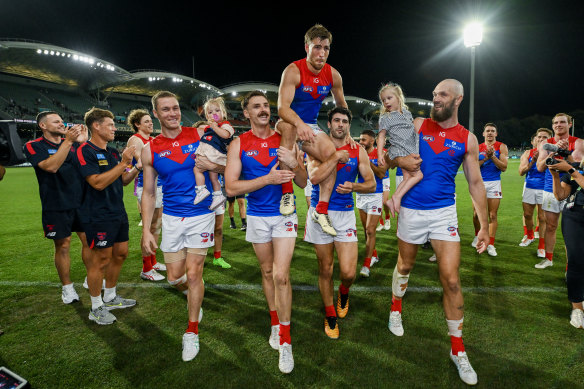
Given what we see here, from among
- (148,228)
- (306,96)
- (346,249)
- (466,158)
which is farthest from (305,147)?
(148,228)

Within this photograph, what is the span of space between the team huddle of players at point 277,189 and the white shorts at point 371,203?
5.47 ft

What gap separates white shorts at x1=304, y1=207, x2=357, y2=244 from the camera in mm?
3705

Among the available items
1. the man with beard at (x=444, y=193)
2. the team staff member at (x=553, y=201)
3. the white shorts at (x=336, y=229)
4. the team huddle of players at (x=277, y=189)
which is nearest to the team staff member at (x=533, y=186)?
the team staff member at (x=553, y=201)

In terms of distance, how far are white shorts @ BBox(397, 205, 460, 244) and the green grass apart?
112 cm

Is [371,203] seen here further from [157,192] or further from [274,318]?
[157,192]

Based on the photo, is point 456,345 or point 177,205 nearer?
point 456,345

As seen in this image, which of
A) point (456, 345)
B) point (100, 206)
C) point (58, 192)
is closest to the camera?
point (456, 345)

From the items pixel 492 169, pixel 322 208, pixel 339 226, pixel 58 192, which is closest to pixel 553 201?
pixel 492 169

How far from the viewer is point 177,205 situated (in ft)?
11.5

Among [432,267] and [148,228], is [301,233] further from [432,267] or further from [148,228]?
[148,228]

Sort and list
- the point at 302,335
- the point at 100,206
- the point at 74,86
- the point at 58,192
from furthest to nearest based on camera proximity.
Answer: the point at 74,86, the point at 58,192, the point at 100,206, the point at 302,335

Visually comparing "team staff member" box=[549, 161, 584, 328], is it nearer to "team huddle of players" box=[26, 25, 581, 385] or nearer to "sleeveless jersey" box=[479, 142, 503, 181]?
"team huddle of players" box=[26, 25, 581, 385]

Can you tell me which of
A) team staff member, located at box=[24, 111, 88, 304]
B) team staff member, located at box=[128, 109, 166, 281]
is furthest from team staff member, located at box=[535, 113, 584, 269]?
team staff member, located at box=[24, 111, 88, 304]

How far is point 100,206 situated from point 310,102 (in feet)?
9.66
